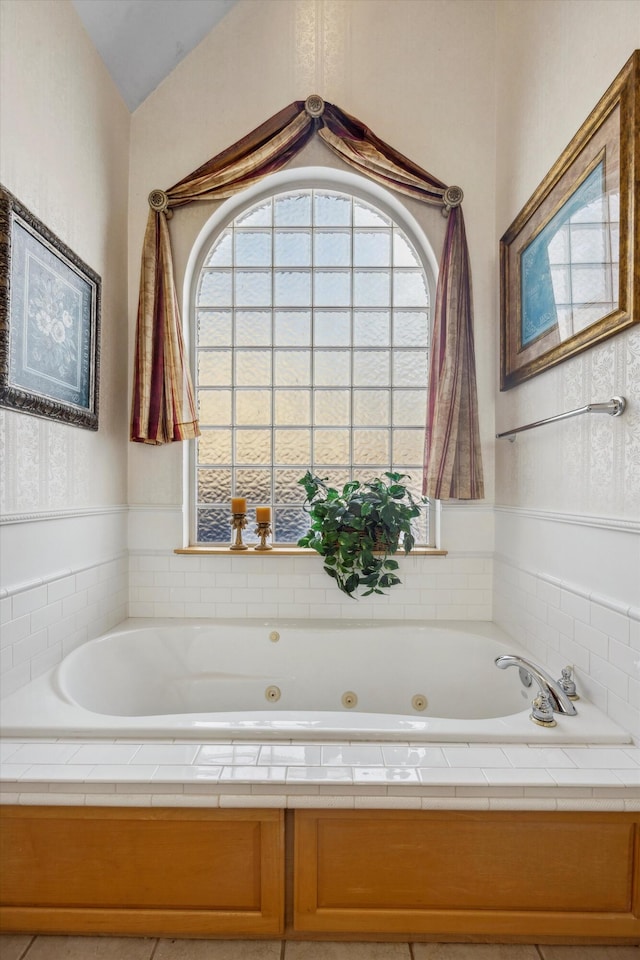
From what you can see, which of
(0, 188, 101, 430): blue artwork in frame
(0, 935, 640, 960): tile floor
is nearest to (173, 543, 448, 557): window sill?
(0, 188, 101, 430): blue artwork in frame

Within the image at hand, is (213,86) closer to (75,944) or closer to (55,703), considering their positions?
(55,703)

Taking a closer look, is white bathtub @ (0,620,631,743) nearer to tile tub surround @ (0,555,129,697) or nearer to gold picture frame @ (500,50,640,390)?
tile tub surround @ (0,555,129,697)

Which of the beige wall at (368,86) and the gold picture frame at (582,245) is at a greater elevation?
the beige wall at (368,86)

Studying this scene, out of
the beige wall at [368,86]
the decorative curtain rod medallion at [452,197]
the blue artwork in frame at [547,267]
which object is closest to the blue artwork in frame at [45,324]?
the beige wall at [368,86]

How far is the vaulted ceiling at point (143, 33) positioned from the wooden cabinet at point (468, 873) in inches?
105

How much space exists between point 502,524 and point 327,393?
97 cm

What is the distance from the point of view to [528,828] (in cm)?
111

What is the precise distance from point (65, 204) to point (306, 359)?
3.60ft

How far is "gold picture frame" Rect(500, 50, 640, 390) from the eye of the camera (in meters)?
1.26

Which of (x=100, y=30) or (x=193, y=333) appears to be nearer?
(x=100, y=30)

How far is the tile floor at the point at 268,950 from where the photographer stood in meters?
1.13

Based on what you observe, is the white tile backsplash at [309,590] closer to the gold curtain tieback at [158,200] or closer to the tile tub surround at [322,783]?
the tile tub surround at [322,783]

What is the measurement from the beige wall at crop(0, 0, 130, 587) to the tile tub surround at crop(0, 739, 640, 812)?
625mm

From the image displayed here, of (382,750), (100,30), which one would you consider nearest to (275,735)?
(382,750)
